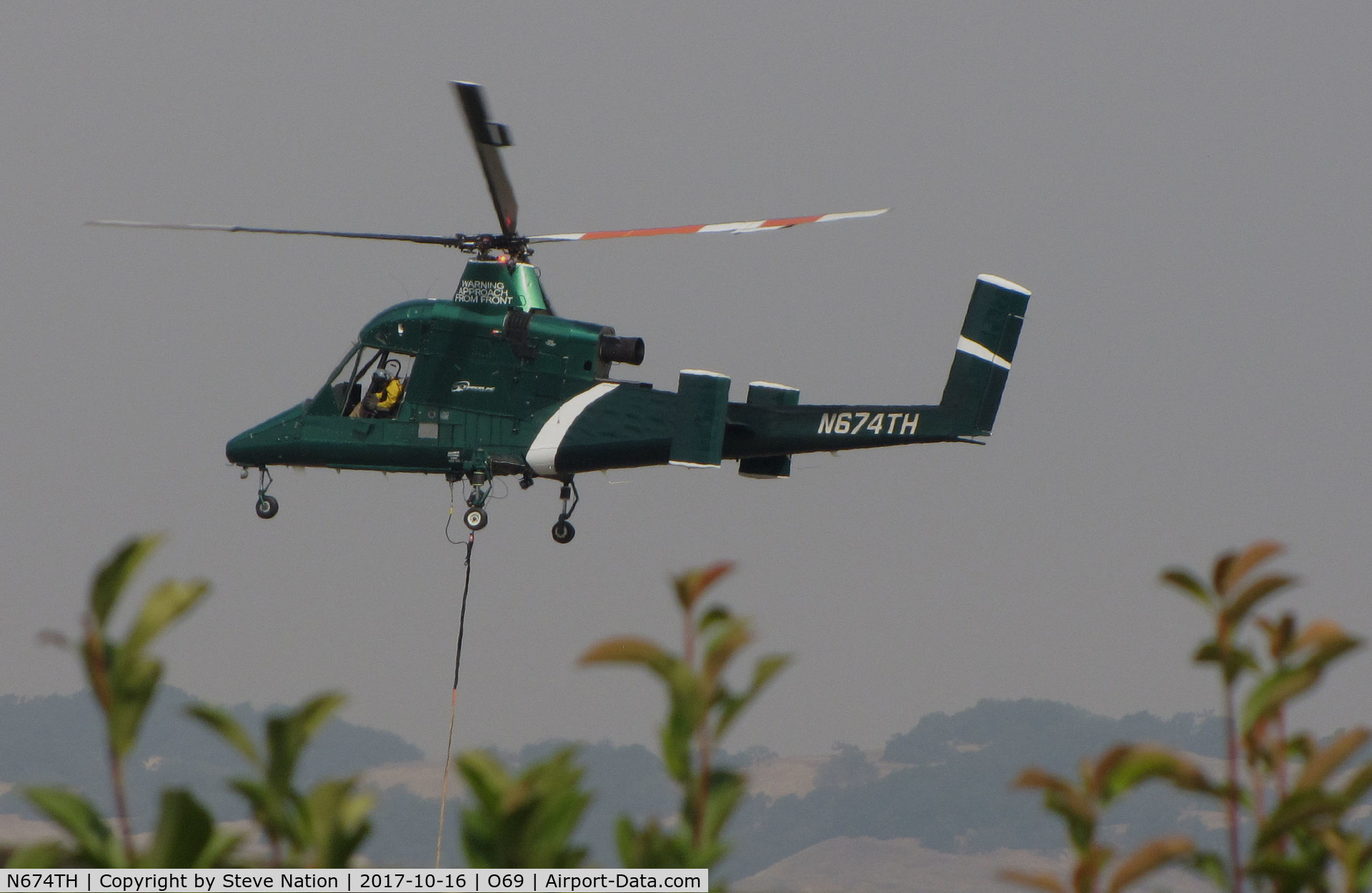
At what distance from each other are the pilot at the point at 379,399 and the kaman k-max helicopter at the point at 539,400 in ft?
0.08

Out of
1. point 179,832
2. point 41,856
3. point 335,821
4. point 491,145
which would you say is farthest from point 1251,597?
point 491,145

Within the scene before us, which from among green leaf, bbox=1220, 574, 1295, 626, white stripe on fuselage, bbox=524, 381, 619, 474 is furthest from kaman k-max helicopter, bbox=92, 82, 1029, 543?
green leaf, bbox=1220, 574, 1295, 626

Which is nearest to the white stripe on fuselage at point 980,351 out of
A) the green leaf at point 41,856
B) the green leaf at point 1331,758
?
the green leaf at point 1331,758

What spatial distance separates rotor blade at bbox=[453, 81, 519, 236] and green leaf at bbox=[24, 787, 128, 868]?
21.9 metres

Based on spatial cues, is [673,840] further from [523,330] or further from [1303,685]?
[523,330]

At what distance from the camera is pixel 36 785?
4.73 meters

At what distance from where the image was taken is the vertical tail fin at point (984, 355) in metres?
28.2

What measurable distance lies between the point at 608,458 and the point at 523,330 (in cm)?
261

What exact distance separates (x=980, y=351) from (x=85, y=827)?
25.0 m

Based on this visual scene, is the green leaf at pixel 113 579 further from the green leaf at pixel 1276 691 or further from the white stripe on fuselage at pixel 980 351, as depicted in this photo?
the white stripe on fuselage at pixel 980 351

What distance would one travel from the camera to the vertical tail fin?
92.4 ft

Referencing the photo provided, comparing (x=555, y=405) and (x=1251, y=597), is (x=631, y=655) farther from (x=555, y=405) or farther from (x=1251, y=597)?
(x=555, y=405)

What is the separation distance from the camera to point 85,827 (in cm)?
495

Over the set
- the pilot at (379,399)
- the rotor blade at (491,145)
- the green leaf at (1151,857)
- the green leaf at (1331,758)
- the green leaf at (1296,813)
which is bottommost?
the green leaf at (1151,857)
